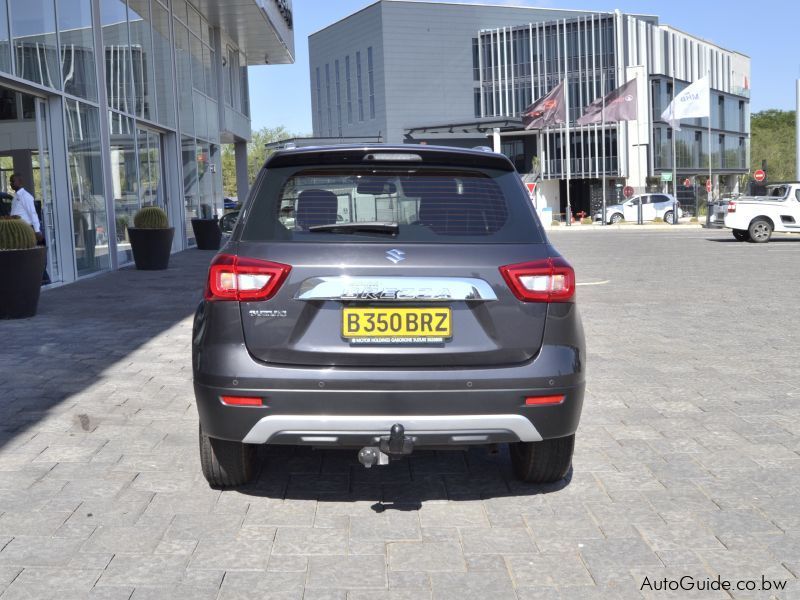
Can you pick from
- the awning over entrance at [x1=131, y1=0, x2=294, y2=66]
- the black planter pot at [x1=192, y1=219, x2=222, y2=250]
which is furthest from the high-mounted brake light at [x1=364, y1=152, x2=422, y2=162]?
the black planter pot at [x1=192, y1=219, x2=222, y2=250]

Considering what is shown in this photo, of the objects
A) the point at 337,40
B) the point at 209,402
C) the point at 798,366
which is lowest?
the point at 798,366

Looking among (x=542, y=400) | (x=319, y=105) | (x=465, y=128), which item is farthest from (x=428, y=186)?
(x=319, y=105)

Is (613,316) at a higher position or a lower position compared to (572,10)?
lower

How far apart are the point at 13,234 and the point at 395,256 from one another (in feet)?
25.1

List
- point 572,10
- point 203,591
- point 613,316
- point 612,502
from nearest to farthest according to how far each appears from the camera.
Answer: point 203,591
point 612,502
point 613,316
point 572,10

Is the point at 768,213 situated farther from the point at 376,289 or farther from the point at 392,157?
the point at 376,289

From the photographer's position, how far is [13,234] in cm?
1035

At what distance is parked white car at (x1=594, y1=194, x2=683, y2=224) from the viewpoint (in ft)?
159

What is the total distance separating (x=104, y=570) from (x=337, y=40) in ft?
303

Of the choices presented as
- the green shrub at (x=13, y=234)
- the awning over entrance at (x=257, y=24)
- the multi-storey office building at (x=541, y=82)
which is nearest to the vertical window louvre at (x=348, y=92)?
the multi-storey office building at (x=541, y=82)

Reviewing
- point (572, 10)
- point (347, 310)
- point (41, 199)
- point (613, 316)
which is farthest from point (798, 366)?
point (572, 10)

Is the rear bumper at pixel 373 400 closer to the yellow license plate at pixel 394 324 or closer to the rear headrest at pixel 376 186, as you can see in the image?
the yellow license plate at pixel 394 324

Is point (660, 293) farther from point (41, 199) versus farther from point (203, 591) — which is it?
point (203, 591)

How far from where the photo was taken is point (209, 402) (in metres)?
4.05
